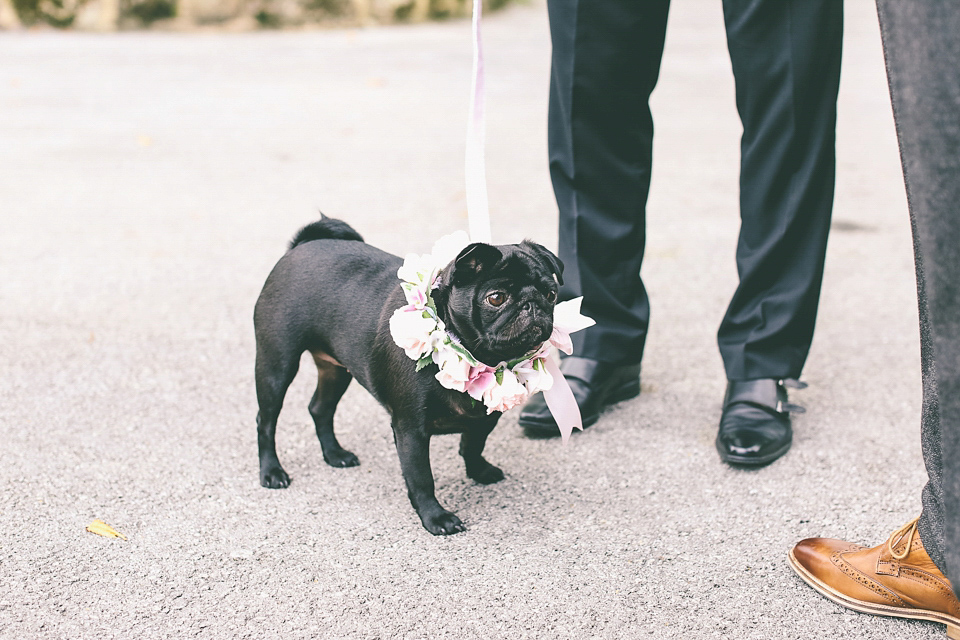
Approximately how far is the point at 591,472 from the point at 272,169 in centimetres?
408

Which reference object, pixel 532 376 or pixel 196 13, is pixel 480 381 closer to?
pixel 532 376

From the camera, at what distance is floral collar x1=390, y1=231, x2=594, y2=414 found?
6.54ft

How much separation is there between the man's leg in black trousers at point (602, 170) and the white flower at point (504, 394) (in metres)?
0.68

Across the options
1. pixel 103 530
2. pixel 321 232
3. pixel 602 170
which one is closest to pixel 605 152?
pixel 602 170

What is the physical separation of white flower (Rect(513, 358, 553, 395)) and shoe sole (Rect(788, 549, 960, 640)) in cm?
67

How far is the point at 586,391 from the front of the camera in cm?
279

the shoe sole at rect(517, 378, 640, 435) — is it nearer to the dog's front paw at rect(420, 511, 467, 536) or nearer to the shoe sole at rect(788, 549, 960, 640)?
the dog's front paw at rect(420, 511, 467, 536)

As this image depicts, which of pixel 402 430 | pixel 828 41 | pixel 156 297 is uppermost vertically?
pixel 828 41

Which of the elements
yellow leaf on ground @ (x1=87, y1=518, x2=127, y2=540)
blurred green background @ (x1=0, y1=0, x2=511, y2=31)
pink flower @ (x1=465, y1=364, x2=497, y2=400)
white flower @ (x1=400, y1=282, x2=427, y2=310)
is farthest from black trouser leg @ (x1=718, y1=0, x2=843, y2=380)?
blurred green background @ (x1=0, y1=0, x2=511, y2=31)

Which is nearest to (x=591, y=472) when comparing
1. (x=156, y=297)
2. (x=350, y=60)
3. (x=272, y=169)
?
(x=156, y=297)

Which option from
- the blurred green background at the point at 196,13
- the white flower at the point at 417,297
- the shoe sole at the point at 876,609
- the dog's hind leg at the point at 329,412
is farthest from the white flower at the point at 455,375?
the blurred green background at the point at 196,13

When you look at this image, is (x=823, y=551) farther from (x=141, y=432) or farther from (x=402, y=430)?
(x=141, y=432)

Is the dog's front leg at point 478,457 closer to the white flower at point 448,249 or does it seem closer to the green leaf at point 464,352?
the green leaf at point 464,352

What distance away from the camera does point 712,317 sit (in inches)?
147
